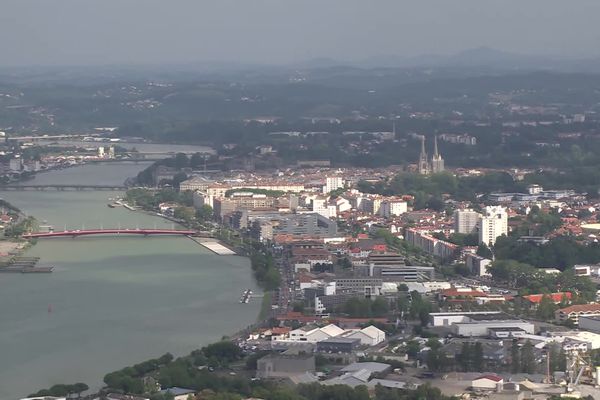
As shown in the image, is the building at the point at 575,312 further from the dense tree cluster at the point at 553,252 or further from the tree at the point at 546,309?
the dense tree cluster at the point at 553,252

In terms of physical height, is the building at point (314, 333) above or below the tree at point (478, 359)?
below

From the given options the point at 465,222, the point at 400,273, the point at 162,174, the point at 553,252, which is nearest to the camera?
the point at 400,273

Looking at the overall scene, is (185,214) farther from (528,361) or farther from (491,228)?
(528,361)

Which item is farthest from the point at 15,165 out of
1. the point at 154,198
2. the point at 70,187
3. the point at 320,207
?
the point at 320,207

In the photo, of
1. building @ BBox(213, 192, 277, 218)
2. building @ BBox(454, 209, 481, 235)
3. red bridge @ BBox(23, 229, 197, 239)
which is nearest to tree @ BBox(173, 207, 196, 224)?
building @ BBox(213, 192, 277, 218)

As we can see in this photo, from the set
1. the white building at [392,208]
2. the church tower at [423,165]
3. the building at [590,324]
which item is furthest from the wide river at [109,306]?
the church tower at [423,165]

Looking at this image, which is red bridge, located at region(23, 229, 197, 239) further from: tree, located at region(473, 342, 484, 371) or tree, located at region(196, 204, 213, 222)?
tree, located at region(473, 342, 484, 371)

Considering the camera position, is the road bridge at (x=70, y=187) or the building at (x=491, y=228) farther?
the road bridge at (x=70, y=187)
